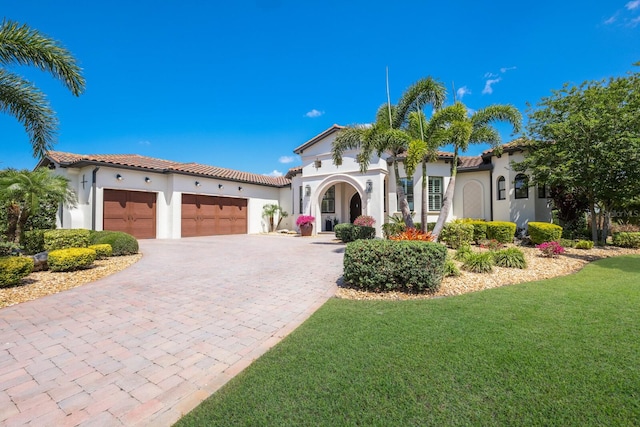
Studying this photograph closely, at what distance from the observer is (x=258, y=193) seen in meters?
23.7

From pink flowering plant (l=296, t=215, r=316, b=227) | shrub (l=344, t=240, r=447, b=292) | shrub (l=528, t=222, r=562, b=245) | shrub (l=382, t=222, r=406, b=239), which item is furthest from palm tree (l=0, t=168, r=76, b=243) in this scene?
shrub (l=528, t=222, r=562, b=245)

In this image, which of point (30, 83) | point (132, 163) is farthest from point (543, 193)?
point (132, 163)

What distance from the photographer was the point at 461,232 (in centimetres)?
1248

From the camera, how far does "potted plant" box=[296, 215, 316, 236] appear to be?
64.3 ft

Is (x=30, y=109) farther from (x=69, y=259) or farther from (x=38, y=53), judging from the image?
(x=69, y=259)

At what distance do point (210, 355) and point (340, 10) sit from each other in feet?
37.9

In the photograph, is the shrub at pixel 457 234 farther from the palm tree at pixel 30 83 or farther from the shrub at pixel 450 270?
the palm tree at pixel 30 83

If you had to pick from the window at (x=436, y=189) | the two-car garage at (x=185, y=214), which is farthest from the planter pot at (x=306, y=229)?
the window at (x=436, y=189)

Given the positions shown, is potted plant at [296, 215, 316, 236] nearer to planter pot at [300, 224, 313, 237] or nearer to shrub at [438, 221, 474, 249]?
planter pot at [300, 224, 313, 237]

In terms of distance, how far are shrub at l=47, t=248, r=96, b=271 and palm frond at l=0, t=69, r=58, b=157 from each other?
10.8 ft

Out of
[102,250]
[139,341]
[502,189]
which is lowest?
[139,341]

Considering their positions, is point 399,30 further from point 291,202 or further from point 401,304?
point 291,202

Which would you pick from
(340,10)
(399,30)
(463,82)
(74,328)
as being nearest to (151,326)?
(74,328)

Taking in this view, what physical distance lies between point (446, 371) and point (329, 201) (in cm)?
1961
